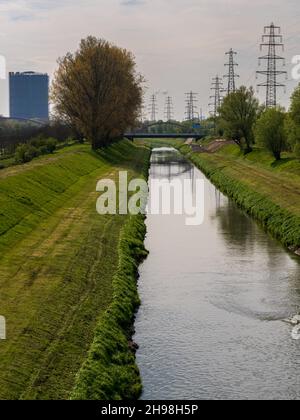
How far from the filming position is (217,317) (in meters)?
23.3

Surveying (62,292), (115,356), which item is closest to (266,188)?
(62,292)

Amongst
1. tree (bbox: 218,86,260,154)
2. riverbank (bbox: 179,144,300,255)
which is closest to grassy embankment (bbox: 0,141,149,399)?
riverbank (bbox: 179,144,300,255)

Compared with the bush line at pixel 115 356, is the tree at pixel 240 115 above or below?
above

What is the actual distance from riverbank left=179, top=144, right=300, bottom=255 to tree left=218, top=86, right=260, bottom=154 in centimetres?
580

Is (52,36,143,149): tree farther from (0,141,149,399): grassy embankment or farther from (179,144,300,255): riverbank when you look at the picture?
(0,141,149,399): grassy embankment

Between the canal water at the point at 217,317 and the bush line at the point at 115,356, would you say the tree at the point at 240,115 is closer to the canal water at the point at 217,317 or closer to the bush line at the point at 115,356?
Result: the canal water at the point at 217,317

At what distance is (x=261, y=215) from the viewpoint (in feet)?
143

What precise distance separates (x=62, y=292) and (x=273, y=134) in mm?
50477

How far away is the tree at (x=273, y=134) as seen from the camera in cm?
7025

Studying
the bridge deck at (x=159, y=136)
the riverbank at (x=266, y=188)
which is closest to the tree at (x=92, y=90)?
the riverbank at (x=266, y=188)

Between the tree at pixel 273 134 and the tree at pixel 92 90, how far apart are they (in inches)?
651
